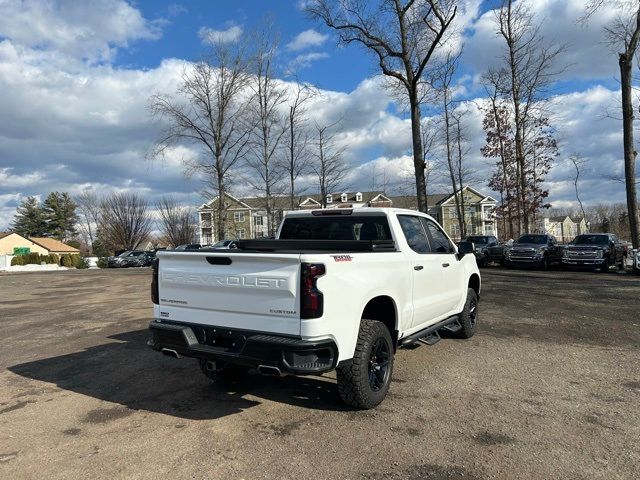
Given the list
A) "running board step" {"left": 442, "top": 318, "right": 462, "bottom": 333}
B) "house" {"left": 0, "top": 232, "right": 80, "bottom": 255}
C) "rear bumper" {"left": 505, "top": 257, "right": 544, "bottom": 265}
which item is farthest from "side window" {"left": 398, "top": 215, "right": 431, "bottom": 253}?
"house" {"left": 0, "top": 232, "right": 80, "bottom": 255}

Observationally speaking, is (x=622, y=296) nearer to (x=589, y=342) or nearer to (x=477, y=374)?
(x=589, y=342)

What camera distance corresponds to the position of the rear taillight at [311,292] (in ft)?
12.5

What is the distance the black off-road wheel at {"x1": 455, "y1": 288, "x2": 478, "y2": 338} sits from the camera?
7.17 meters

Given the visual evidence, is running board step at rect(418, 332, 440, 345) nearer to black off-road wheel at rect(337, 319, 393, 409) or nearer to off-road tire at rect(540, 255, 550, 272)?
black off-road wheel at rect(337, 319, 393, 409)

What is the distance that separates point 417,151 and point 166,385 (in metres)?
16.7

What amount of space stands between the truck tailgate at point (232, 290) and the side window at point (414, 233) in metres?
2.09

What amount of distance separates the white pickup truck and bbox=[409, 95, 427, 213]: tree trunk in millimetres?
14735

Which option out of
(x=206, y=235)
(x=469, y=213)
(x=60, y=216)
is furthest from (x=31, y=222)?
(x=469, y=213)

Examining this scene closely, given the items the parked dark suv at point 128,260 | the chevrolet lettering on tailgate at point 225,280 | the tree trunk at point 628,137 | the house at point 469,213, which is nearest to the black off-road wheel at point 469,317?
the chevrolet lettering on tailgate at point 225,280

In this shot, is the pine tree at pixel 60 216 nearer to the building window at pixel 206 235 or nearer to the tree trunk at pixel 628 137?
the building window at pixel 206 235

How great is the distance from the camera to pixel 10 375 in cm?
609

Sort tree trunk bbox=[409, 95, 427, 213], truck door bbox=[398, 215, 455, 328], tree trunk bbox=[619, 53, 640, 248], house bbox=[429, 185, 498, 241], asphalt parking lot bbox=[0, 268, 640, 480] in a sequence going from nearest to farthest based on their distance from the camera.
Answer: asphalt parking lot bbox=[0, 268, 640, 480] → truck door bbox=[398, 215, 455, 328] → tree trunk bbox=[619, 53, 640, 248] → tree trunk bbox=[409, 95, 427, 213] → house bbox=[429, 185, 498, 241]

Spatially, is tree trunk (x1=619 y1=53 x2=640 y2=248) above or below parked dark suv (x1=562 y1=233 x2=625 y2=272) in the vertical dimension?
above

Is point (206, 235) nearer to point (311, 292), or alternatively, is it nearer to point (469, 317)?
point (469, 317)
